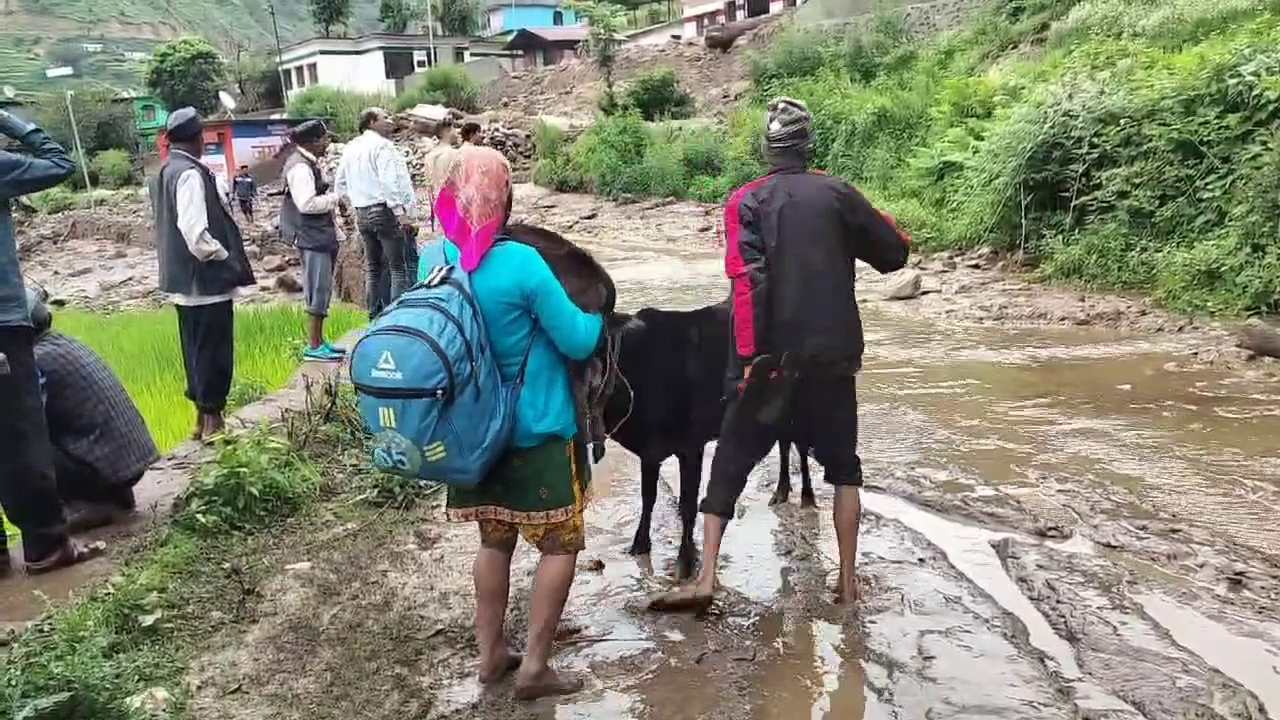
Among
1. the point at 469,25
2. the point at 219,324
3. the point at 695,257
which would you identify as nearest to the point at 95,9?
the point at 469,25

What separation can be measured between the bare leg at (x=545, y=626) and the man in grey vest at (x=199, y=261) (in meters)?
2.86

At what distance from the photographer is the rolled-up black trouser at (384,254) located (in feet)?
25.9

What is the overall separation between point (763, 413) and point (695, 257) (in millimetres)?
12451

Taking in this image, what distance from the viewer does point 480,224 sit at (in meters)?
2.90

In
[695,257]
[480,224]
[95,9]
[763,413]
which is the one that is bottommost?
[695,257]

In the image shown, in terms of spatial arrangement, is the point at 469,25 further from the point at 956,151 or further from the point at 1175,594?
the point at 1175,594

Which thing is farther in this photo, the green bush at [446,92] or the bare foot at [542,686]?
the green bush at [446,92]

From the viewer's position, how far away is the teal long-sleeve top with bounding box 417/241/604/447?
9.55ft

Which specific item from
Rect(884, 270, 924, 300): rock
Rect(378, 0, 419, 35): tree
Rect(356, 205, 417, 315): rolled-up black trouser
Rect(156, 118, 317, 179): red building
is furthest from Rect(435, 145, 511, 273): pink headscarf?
Rect(378, 0, 419, 35): tree

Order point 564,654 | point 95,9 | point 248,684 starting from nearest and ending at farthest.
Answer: point 248,684 → point 564,654 → point 95,9

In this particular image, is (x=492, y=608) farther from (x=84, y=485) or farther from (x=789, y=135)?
(x=84, y=485)

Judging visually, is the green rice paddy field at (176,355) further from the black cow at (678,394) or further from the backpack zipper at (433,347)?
the backpack zipper at (433,347)

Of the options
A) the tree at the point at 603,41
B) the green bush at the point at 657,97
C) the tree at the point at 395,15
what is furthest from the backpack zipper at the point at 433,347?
the tree at the point at 395,15

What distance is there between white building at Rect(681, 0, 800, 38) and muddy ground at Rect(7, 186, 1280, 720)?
41.4m
